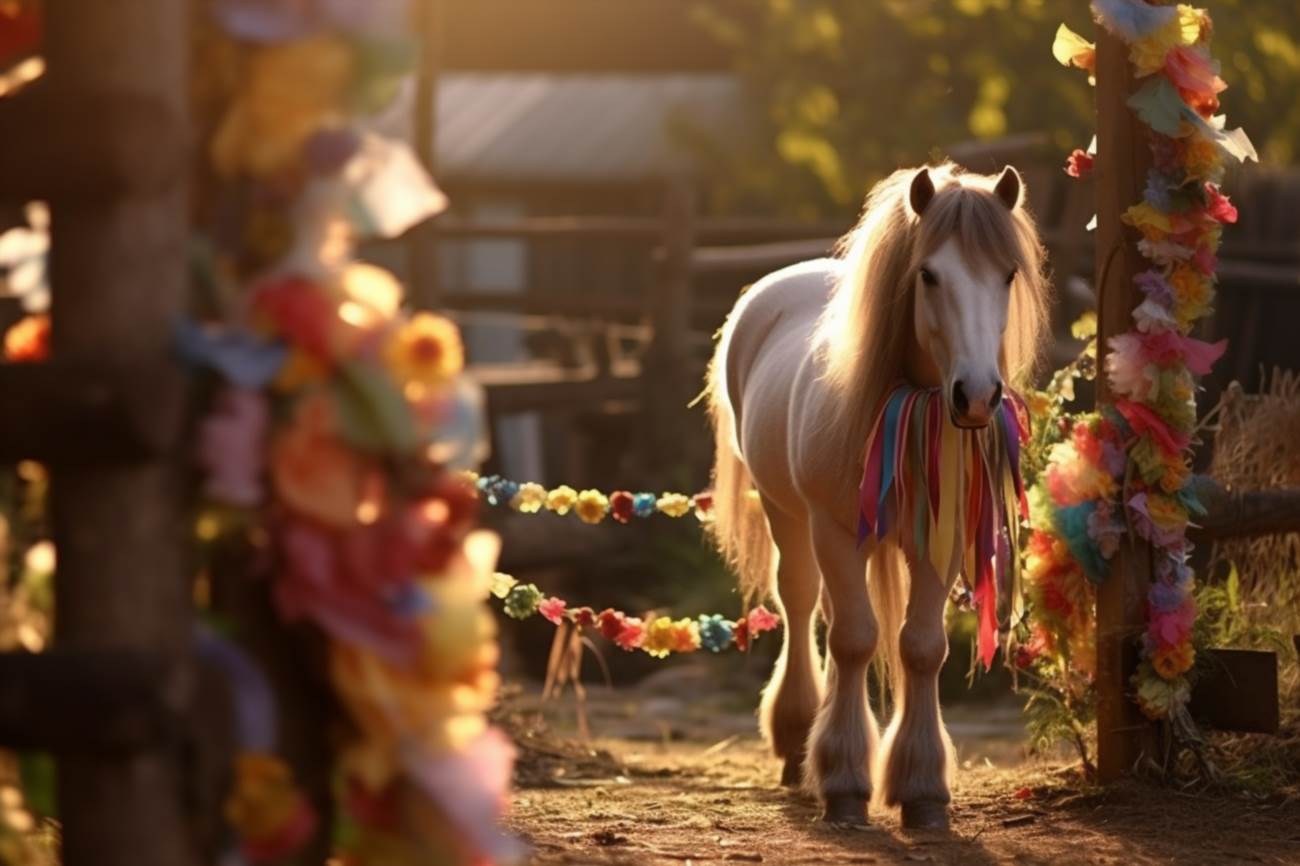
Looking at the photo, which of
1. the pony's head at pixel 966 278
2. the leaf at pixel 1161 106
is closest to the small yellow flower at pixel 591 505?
the pony's head at pixel 966 278

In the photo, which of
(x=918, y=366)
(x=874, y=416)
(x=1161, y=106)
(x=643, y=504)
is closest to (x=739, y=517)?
(x=643, y=504)

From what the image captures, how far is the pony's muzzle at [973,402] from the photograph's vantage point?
15.4 feet

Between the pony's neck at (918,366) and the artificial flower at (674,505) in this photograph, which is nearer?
the pony's neck at (918,366)

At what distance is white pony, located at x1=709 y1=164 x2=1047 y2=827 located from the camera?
4910 mm

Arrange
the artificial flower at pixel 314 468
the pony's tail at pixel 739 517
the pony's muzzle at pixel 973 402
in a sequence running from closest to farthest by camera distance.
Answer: the artificial flower at pixel 314 468, the pony's muzzle at pixel 973 402, the pony's tail at pixel 739 517

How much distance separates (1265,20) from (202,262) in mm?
16186

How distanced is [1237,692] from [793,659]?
1376 mm

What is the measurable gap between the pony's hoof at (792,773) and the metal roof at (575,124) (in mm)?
15792

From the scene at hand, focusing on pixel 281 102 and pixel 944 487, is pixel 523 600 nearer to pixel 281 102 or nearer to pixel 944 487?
pixel 944 487

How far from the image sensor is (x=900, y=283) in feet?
16.9

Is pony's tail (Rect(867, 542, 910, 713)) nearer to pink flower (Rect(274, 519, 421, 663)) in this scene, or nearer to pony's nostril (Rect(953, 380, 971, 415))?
pony's nostril (Rect(953, 380, 971, 415))

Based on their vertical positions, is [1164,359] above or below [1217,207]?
below

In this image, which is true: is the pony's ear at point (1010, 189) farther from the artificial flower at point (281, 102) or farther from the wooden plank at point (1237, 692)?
the artificial flower at point (281, 102)

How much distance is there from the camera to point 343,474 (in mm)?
2590
